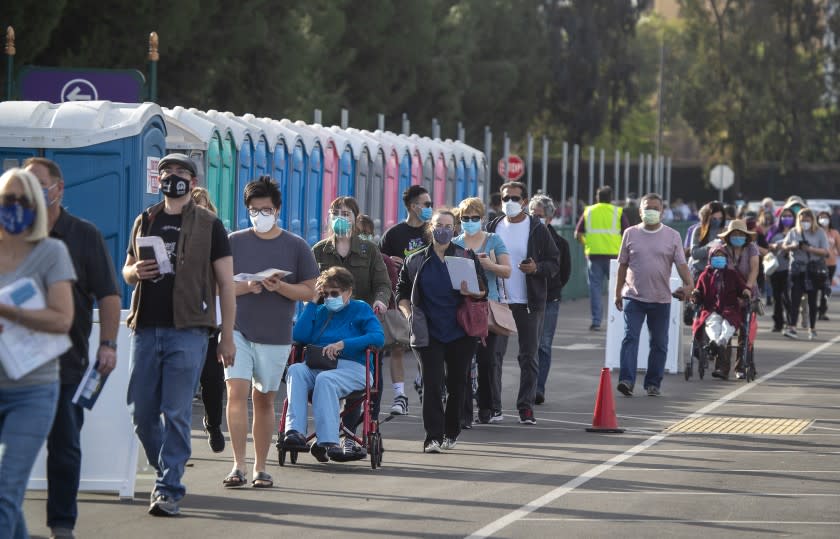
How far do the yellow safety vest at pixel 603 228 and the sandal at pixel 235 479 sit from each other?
52.9 ft

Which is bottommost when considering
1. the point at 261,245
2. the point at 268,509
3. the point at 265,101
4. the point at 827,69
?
the point at 268,509

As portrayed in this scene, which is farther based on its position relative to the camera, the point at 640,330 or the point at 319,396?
the point at 640,330

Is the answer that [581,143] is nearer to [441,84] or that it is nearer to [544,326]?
[441,84]

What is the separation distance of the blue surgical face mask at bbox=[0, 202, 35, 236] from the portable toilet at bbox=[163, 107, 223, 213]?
9.20m

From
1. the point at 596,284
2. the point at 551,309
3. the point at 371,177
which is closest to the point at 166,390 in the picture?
the point at 551,309

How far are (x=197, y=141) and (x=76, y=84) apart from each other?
2381mm

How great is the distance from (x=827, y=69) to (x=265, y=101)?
43.6 meters

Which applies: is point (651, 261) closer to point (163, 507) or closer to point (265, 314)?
point (265, 314)

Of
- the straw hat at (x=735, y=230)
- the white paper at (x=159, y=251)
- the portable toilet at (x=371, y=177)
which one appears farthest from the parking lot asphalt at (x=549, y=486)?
the portable toilet at (x=371, y=177)

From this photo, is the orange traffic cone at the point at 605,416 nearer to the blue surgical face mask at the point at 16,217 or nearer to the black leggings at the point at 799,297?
the blue surgical face mask at the point at 16,217

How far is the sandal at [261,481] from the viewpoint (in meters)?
11.2

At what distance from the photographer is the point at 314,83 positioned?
49125 millimetres

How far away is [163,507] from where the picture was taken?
32.4 ft

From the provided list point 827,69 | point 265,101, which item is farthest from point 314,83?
point 827,69
